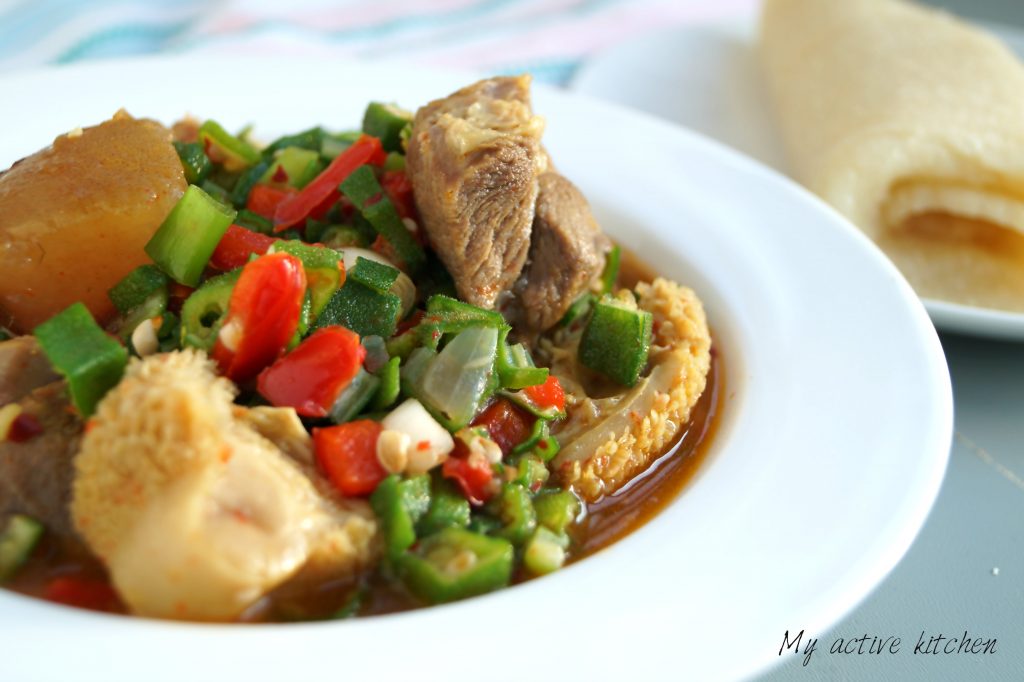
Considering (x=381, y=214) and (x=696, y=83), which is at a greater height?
(x=381, y=214)

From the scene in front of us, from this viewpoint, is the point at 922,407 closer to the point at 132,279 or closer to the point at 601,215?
the point at 601,215

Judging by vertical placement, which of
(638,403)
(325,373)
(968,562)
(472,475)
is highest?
(325,373)

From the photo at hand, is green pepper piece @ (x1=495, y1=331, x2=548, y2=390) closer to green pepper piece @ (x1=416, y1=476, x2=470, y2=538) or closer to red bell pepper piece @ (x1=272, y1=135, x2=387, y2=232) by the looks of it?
green pepper piece @ (x1=416, y1=476, x2=470, y2=538)

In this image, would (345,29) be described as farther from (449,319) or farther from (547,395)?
(547,395)

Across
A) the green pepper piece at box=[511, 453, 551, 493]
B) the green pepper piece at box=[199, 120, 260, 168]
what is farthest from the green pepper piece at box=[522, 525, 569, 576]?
the green pepper piece at box=[199, 120, 260, 168]

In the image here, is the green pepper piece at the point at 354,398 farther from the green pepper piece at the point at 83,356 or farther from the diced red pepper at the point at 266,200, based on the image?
the diced red pepper at the point at 266,200

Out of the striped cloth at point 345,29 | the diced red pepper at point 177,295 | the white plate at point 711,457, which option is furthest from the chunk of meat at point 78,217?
the striped cloth at point 345,29

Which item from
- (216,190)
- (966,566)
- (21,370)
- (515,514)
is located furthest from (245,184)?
(966,566)
